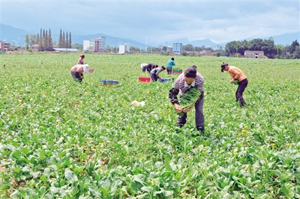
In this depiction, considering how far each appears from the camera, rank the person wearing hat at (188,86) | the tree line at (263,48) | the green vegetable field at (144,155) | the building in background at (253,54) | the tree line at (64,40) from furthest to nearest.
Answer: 1. the tree line at (64,40)
2. the tree line at (263,48)
3. the building in background at (253,54)
4. the person wearing hat at (188,86)
5. the green vegetable field at (144,155)

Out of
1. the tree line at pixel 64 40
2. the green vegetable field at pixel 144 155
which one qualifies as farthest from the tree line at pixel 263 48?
the green vegetable field at pixel 144 155

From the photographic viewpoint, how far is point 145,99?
10.3 metres

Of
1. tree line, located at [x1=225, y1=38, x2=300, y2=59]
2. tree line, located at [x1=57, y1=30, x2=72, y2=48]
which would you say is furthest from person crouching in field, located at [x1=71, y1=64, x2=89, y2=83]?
tree line, located at [x1=57, y1=30, x2=72, y2=48]

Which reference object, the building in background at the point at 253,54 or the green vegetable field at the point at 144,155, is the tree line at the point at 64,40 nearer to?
the building in background at the point at 253,54

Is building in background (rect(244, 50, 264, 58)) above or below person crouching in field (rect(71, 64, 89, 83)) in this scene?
above

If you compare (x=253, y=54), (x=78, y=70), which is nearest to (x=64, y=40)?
(x=253, y=54)

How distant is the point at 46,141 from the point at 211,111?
4945mm

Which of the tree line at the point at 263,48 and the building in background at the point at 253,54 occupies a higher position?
the tree line at the point at 263,48

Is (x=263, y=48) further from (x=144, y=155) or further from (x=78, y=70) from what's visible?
(x=144, y=155)

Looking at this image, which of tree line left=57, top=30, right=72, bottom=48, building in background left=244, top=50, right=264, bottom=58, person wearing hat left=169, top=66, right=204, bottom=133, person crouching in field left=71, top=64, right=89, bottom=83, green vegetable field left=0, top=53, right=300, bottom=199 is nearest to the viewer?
green vegetable field left=0, top=53, right=300, bottom=199

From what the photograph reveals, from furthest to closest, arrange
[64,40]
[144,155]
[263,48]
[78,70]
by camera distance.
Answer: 1. [64,40]
2. [263,48]
3. [78,70]
4. [144,155]

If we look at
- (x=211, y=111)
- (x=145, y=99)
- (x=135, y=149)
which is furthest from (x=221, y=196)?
(x=145, y=99)

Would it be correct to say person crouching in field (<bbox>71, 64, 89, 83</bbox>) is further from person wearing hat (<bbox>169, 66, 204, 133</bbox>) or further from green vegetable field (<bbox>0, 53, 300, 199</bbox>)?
person wearing hat (<bbox>169, 66, 204, 133</bbox>)

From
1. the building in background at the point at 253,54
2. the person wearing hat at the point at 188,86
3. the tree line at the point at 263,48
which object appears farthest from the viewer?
the tree line at the point at 263,48
